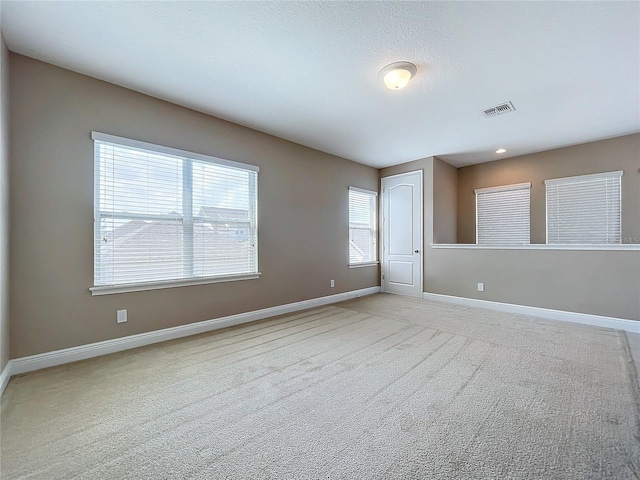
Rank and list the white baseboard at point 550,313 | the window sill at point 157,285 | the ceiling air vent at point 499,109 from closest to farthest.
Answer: the window sill at point 157,285
the ceiling air vent at point 499,109
the white baseboard at point 550,313

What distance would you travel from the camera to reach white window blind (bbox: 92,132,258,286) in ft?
9.02

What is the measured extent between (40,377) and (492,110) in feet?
16.8

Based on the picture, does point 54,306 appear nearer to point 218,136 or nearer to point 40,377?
point 40,377

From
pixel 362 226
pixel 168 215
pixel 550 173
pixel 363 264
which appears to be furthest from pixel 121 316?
pixel 550 173

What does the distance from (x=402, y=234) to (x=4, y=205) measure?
5.32m

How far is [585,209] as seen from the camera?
174 inches

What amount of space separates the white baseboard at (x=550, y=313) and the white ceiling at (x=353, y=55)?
8.32 feet

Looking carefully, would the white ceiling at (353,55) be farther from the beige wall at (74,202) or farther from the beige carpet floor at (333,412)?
the beige carpet floor at (333,412)

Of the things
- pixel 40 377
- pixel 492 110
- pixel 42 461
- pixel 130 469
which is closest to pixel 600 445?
pixel 130 469

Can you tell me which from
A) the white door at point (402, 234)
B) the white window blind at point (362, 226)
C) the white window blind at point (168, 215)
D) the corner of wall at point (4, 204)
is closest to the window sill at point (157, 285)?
the white window blind at point (168, 215)

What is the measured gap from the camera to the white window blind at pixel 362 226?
5.41m

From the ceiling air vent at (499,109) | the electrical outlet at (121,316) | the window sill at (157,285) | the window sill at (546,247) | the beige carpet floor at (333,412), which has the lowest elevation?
the beige carpet floor at (333,412)

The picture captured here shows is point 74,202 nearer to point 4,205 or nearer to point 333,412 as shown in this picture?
point 4,205

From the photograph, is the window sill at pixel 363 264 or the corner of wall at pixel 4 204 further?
the window sill at pixel 363 264
